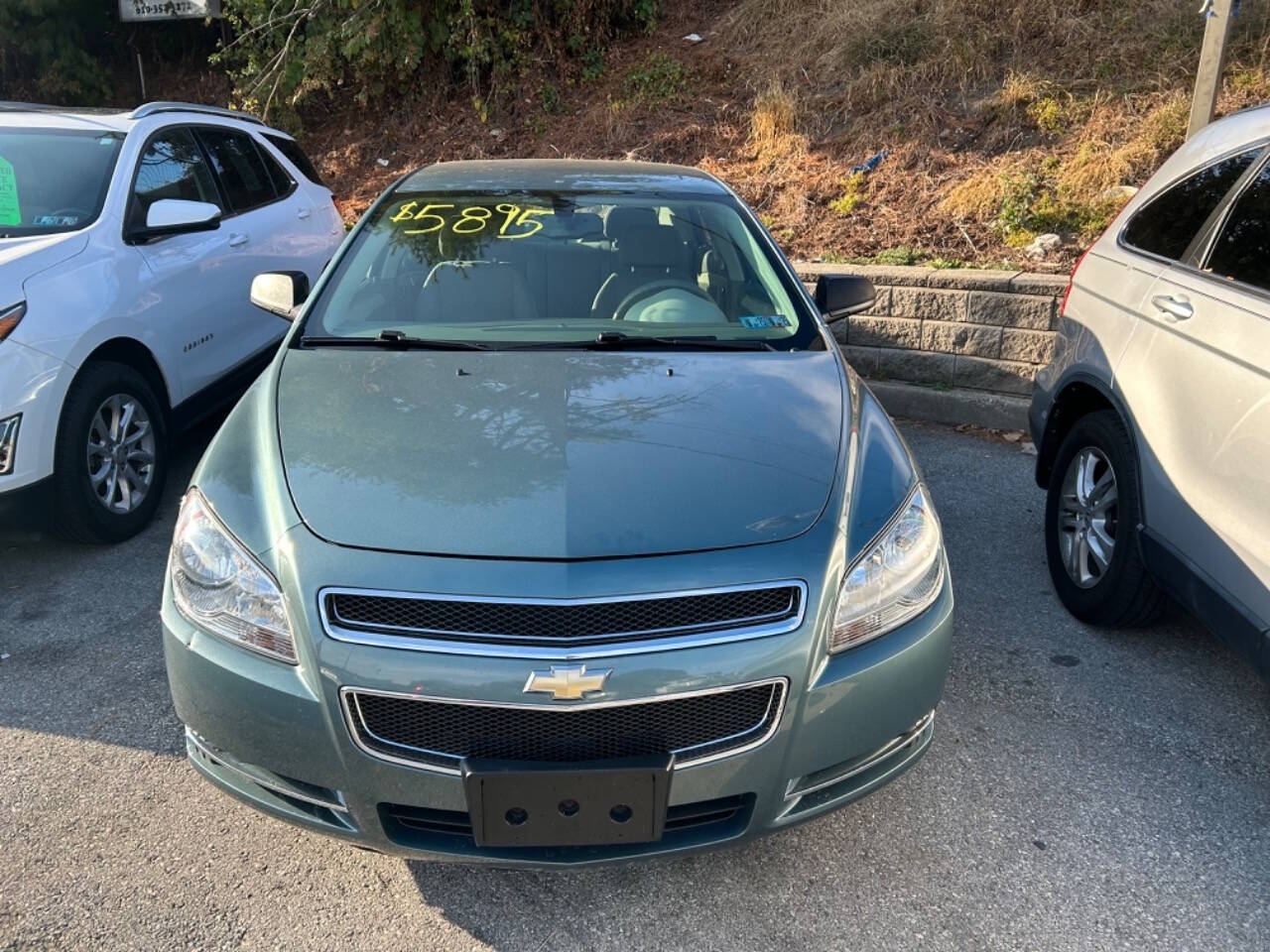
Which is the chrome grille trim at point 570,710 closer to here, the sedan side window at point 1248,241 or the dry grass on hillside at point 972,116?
the sedan side window at point 1248,241

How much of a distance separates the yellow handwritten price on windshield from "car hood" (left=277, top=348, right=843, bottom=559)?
780mm

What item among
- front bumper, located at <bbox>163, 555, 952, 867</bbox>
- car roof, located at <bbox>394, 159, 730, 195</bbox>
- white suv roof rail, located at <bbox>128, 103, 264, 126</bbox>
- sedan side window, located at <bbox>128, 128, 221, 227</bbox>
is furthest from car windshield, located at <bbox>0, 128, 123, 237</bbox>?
front bumper, located at <bbox>163, 555, 952, 867</bbox>

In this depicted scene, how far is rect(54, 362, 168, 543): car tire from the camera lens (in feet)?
13.2

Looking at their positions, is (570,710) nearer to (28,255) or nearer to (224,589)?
(224,589)

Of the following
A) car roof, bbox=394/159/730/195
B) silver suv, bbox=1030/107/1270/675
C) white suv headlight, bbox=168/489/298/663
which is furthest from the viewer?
car roof, bbox=394/159/730/195

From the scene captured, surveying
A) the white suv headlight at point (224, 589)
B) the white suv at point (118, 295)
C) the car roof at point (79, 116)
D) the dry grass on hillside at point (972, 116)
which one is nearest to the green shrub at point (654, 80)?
→ the dry grass on hillside at point (972, 116)

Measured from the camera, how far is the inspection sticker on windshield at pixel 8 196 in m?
4.45

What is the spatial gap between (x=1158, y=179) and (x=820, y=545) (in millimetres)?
2561

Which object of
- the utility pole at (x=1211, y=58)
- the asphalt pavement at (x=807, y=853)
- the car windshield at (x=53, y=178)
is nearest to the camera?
the asphalt pavement at (x=807, y=853)

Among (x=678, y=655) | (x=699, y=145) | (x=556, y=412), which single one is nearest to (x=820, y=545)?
(x=678, y=655)

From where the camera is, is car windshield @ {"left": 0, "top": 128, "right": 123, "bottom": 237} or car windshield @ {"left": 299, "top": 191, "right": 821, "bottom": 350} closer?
car windshield @ {"left": 299, "top": 191, "right": 821, "bottom": 350}

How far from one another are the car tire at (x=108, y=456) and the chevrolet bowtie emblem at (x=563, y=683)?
2.84 metres

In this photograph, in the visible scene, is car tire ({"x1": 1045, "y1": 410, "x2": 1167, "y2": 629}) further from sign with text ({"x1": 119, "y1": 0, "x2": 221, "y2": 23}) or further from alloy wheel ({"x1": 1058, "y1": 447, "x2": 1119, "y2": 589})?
sign with text ({"x1": 119, "y1": 0, "x2": 221, "y2": 23})

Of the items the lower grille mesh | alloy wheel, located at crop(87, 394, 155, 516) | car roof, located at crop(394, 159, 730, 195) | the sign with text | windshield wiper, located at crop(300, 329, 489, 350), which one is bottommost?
alloy wheel, located at crop(87, 394, 155, 516)
